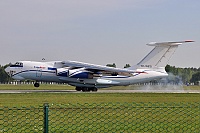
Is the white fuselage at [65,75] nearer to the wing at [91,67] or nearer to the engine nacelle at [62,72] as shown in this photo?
the engine nacelle at [62,72]

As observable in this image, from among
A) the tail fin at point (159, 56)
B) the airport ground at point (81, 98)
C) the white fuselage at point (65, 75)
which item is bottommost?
the airport ground at point (81, 98)

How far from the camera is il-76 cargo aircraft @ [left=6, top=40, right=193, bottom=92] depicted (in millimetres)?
52375

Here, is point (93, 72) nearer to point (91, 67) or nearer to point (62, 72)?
point (91, 67)

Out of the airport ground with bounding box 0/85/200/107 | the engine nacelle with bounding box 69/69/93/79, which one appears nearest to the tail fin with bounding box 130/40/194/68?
the engine nacelle with bounding box 69/69/93/79

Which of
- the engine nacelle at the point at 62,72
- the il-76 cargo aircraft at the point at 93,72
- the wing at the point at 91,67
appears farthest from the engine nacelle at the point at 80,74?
the wing at the point at 91,67

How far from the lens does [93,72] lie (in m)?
54.6

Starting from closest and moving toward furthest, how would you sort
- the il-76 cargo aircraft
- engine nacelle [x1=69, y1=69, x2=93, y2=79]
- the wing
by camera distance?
the il-76 cargo aircraft → engine nacelle [x1=69, y1=69, x2=93, y2=79] → the wing

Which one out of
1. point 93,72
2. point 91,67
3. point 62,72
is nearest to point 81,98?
point 62,72

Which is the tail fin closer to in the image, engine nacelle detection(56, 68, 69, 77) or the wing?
Answer: the wing

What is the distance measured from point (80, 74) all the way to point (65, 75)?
5.82ft

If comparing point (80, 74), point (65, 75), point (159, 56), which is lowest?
point (65, 75)

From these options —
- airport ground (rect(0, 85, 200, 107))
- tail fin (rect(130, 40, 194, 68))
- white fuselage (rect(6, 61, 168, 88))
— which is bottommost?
airport ground (rect(0, 85, 200, 107))

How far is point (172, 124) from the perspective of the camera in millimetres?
15234

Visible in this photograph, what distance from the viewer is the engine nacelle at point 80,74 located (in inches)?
2069
